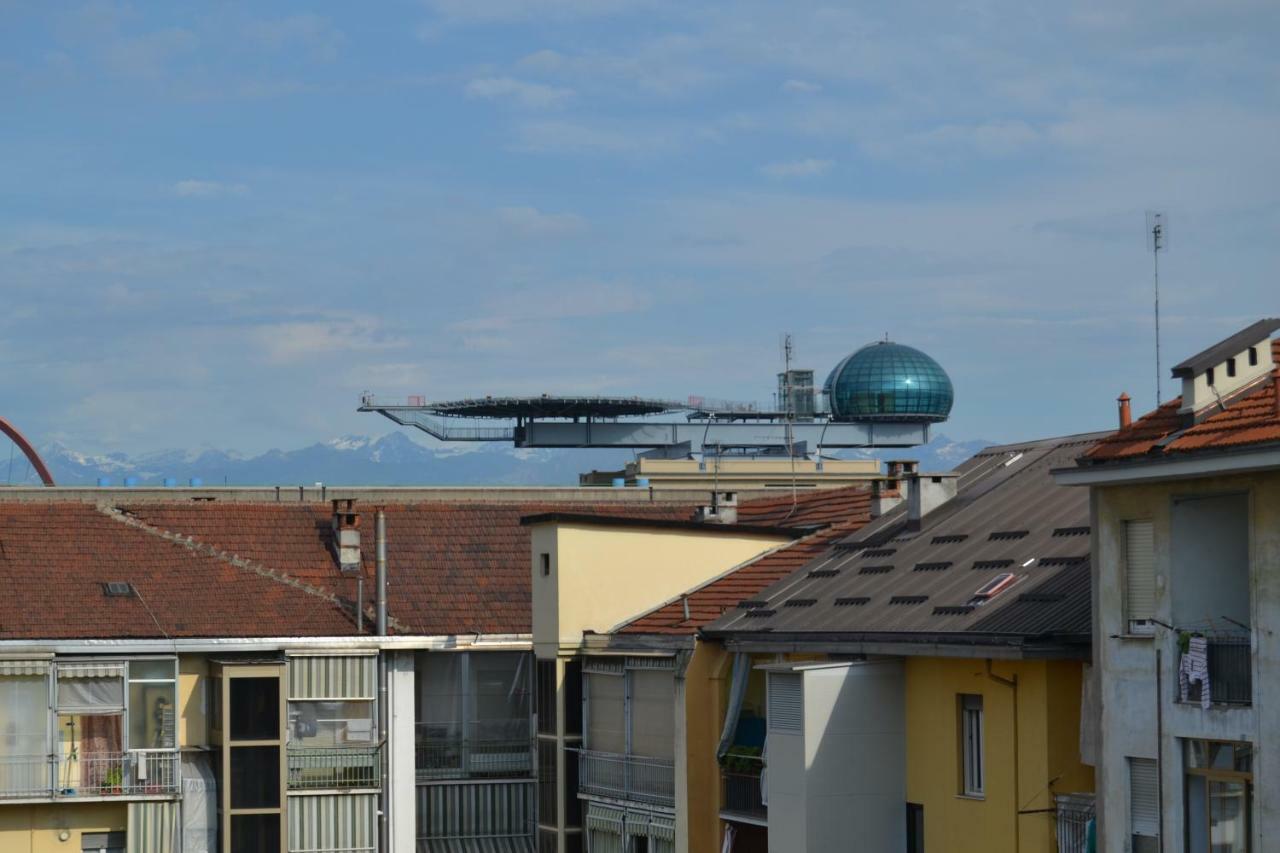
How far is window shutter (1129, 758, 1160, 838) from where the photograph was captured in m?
27.0

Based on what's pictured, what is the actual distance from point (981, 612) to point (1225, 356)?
6.42 meters

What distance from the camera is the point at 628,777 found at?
41.6 meters

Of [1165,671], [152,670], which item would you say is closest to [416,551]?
[152,670]

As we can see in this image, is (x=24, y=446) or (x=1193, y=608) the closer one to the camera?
(x=1193, y=608)

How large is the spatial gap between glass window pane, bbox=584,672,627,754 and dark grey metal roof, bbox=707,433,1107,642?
3.13 m

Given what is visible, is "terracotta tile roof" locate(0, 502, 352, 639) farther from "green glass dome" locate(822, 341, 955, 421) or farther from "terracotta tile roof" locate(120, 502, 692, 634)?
"green glass dome" locate(822, 341, 955, 421)

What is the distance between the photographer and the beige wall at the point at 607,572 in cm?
4347

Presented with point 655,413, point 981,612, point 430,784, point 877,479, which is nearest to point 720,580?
point 877,479

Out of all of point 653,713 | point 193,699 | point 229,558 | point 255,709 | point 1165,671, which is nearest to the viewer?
point 1165,671

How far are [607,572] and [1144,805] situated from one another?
58.4 ft

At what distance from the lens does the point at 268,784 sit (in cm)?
4525

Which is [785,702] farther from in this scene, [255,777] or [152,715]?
[152,715]

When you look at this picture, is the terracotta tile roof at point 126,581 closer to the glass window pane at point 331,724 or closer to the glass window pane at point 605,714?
the glass window pane at point 331,724

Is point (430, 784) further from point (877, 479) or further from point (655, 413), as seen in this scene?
point (655, 413)
